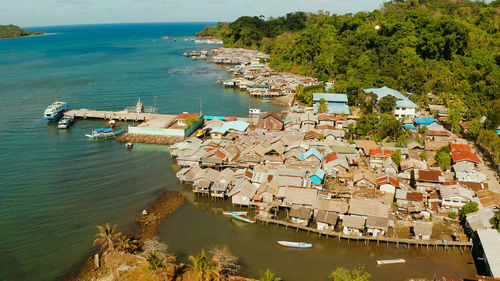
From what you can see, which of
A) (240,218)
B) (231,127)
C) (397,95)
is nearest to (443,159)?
(397,95)

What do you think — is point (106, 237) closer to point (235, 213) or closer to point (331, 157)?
point (235, 213)

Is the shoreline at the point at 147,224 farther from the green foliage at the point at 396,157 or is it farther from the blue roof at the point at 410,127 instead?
the blue roof at the point at 410,127

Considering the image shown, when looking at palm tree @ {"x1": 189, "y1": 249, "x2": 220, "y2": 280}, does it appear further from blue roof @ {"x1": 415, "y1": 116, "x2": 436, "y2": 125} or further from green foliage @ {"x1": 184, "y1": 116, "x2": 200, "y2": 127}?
blue roof @ {"x1": 415, "y1": 116, "x2": 436, "y2": 125}

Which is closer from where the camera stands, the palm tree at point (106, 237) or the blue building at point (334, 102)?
the palm tree at point (106, 237)

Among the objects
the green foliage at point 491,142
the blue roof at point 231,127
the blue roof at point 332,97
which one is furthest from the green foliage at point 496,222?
the blue roof at point 332,97

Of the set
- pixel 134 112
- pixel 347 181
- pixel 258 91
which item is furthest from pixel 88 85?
pixel 347 181

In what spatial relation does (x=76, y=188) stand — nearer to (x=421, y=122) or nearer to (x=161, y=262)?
(x=161, y=262)
